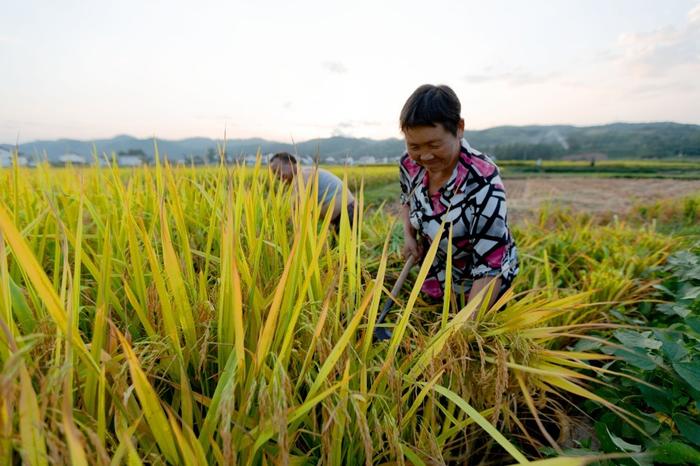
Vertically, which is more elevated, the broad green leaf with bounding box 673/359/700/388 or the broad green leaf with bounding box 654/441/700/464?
the broad green leaf with bounding box 673/359/700/388

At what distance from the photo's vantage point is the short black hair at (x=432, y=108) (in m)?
1.32

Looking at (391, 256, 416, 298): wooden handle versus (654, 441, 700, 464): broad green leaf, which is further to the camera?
(391, 256, 416, 298): wooden handle

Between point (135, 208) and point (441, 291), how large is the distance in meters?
1.54

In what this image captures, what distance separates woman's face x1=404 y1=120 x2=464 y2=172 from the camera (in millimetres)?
1357

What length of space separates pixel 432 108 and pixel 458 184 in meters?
0.30

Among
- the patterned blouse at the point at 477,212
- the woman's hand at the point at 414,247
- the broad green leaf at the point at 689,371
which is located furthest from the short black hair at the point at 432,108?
the broad green leaf at the point at 689,371

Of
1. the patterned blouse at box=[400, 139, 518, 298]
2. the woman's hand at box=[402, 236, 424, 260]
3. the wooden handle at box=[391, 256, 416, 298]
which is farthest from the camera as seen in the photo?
the woman's hand at box=[402, 236, 424, 260]

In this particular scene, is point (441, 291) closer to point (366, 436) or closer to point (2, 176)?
point (366, 436)

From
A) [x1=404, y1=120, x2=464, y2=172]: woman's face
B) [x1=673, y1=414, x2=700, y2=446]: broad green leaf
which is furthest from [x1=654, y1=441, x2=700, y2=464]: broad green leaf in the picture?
[x1=404, y1=120, x2=464, y2=172]: woman's face

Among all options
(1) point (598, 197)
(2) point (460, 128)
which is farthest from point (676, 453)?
(1) point (598, 197)

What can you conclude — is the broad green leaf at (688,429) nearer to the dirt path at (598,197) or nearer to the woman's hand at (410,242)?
the woman's hand at (410,242)

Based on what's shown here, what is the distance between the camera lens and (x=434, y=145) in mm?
1386

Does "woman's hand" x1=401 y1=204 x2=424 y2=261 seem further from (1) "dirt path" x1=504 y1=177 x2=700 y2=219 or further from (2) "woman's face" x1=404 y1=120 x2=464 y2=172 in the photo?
(1) "dirt path" x1=504 y1=177 x2=700 y2=219

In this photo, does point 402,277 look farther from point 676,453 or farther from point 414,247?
point 676,453
